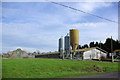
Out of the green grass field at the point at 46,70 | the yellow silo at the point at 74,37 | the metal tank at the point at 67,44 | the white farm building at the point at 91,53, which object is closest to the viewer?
the green grass field at the point at 46,70

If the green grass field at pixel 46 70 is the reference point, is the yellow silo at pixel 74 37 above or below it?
above

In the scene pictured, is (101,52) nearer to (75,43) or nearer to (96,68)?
(75,43)

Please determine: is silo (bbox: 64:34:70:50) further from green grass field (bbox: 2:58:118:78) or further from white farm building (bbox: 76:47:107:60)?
green grass field (bbox: 2:58:118:78)

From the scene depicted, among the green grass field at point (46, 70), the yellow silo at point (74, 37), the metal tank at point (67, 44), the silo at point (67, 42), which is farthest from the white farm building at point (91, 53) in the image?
the green grass field at point (46, 70)

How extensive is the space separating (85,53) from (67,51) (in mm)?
6891

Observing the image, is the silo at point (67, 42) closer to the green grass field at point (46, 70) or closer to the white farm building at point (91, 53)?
the white farm building at point (91, 53)

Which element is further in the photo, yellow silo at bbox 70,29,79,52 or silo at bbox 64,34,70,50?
silo at bbox 64,34,70,50

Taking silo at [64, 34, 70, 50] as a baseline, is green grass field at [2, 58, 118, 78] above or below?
below

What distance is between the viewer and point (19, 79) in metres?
11.0

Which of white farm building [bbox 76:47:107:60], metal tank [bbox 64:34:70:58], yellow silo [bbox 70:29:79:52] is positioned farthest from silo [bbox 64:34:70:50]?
white farm building [bbox 76:47:107:60]

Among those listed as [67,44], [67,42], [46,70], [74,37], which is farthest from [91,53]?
[46,70]

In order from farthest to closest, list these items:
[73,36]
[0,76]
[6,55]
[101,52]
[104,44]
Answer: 1. [104,44]
2. [101,52]
3. [6,55]
4. [73,36]
5. [0,76]

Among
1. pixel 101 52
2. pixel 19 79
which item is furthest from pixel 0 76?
pixel 101 52

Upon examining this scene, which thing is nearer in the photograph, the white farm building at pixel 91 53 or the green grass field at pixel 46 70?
the green grass field at pixel 46 70
